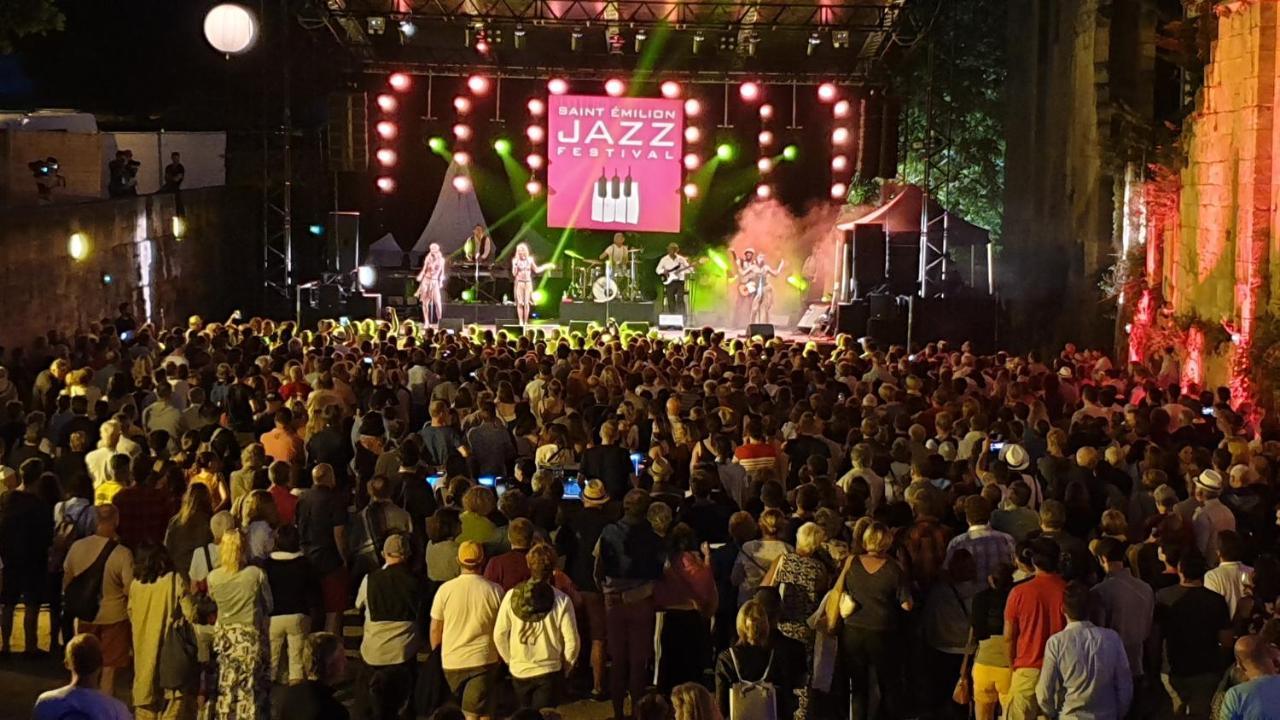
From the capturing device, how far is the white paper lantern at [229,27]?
22.8m

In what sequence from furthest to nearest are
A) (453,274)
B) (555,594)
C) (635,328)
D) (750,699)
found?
(453,274), (635,328), (555,594), (750,699)

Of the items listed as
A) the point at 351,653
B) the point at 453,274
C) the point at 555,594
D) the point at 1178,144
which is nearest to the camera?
the point at 555,594

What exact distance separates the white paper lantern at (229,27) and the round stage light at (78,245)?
3165mm

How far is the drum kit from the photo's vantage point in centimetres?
2959

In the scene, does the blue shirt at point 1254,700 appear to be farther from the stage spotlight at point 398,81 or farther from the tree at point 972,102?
the tree at point 972,102

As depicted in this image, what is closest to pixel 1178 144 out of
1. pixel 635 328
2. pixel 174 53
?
pixel 635 328

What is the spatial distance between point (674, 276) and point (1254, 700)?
77.8ft

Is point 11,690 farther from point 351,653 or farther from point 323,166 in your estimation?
point 323,166

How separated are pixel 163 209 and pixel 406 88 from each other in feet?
23.2

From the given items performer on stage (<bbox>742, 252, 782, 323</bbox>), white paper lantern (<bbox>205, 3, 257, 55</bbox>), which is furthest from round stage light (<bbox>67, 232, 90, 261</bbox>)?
performer on stage (<bbox>742, 252, 782, 323</bbox>)

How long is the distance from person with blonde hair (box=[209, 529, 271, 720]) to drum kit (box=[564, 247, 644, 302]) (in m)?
21.1

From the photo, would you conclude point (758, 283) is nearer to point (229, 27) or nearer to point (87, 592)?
point (229, 27)

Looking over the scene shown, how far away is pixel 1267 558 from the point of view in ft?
27.2

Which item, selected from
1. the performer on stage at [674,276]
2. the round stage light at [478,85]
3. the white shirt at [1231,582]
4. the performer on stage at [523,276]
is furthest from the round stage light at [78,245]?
the white shirt at [1231,582]
